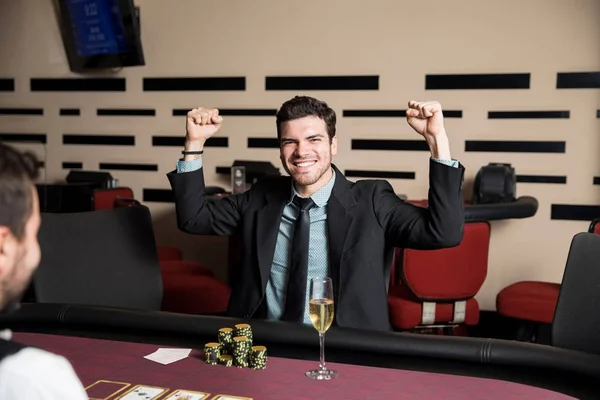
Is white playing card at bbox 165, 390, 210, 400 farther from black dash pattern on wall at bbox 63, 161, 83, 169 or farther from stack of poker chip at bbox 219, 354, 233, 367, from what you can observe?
black dash pattern on wall at bbox 63, 161, 83, 169

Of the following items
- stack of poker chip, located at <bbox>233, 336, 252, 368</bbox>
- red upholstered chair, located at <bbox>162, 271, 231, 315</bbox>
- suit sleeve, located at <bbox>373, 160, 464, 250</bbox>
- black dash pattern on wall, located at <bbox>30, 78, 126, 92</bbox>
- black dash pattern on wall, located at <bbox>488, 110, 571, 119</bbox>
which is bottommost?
red upholstered chair, located at <bbox>162, 271, 231, 315</bbox>

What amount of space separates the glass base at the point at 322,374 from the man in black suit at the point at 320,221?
26.8 inches

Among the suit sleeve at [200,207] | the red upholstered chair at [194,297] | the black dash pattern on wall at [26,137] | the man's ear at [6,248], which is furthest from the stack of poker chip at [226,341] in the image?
the black dash pattern on wall at [26,137]

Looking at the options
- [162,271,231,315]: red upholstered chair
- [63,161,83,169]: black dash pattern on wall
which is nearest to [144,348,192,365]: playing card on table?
[162,271,231,315]: red upholstered chair

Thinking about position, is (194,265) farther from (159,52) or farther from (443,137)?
(443,137)

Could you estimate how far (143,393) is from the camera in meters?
1.43

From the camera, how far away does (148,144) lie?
5051 millimetres

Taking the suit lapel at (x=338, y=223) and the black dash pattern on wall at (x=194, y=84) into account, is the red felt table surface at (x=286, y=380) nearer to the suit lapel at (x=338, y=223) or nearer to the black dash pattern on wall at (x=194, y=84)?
the suit lapel at (x=338, y=223)

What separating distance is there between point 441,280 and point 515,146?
1482 millimetres

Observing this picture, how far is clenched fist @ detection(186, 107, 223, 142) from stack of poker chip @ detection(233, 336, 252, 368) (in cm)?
110

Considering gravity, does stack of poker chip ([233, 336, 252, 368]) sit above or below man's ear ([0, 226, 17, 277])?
below

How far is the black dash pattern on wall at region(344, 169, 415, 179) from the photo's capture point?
4473 mm

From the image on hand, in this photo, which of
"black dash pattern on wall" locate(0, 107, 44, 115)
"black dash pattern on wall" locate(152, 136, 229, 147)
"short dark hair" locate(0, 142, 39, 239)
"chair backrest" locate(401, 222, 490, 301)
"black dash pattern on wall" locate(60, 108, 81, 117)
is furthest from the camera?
"black dash pattern on wall" locate(0, 107, 44, 115)

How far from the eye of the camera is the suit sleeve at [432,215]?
2.25 m
